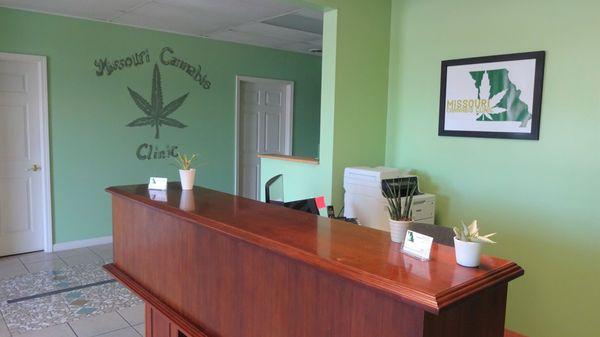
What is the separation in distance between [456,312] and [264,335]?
0.65 metres

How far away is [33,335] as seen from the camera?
9.74 ft

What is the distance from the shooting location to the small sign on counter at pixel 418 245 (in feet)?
4.14

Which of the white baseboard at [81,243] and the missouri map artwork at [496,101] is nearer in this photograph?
the missouri map artwork at [496,101]

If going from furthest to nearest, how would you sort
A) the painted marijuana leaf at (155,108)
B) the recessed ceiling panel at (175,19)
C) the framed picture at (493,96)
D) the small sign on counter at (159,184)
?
the painted marijuana leaf at (155,108) < the recessed ceiling panel at (175,19) < the framed picture at (493,96) < the small sign on counter at (159,184)

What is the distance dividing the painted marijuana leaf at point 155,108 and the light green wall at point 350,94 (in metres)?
2.22

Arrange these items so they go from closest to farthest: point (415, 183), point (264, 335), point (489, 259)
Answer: point (489, 259), point (264, 335), point (415, 183)

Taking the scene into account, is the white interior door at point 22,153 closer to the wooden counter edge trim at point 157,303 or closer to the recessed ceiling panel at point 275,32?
the recessed ceiling panel at point 275,32

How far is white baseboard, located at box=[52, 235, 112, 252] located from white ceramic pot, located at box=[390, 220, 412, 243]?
442 centimetres

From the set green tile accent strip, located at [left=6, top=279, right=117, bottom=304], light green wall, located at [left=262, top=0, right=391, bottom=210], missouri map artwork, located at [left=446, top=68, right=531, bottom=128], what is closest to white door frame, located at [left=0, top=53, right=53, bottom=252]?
green tile accent strip, located at [left=6, top=279, right=117, bottom=304]

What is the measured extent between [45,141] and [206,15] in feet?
6.85

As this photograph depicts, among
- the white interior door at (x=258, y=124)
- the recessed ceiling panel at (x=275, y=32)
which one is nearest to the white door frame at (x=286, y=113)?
the white interior door at (x=258, y=124)

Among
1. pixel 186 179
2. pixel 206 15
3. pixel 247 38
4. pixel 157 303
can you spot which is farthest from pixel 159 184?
pixel 247 38

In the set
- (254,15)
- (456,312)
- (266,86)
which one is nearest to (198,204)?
(456,312)

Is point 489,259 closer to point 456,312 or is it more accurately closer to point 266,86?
point 456,312
